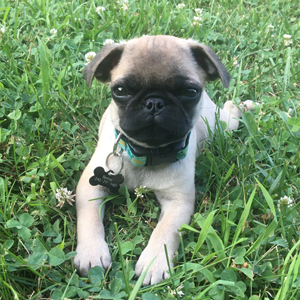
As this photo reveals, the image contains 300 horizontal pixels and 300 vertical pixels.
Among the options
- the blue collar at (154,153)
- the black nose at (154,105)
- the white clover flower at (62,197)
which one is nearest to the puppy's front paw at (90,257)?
the white clover flower at (62,197)

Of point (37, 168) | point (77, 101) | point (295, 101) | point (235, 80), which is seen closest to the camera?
point (37, 168)

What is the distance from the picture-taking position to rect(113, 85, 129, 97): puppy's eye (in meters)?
2.54

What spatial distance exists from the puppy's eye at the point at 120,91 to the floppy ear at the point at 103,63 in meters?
0.34

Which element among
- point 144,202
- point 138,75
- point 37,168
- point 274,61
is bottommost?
point 144,202

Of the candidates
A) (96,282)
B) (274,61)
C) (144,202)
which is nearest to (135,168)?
(144,202)

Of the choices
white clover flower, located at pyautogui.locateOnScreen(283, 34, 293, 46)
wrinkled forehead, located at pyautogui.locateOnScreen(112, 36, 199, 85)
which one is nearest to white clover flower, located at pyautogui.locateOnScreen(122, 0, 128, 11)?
white clover flower, located at pyautogui.locateOnScreen(283, 34, 293, 46)

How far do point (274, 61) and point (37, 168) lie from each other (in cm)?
441

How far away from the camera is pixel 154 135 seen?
256 cm

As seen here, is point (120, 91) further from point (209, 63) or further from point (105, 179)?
point (209, 63)

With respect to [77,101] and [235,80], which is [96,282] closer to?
[77,101]

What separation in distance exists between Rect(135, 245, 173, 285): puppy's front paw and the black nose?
1165mm

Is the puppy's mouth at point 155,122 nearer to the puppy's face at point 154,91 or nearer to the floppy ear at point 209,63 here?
the puppy's face at point 154,91

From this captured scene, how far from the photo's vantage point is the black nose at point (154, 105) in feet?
8.02

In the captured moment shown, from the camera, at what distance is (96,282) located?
90.8 inches
